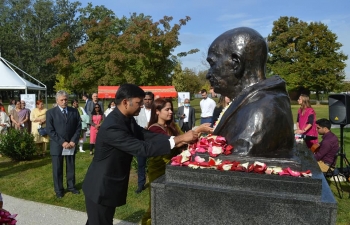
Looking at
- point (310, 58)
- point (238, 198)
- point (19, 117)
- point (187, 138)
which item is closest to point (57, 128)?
point (187, 138)

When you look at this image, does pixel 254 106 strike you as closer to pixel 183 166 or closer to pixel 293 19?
pixel 183 166

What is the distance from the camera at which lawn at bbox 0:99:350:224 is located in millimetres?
5340

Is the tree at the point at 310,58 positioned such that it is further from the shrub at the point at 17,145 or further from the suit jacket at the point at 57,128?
the suit jacket at the point at 57,128

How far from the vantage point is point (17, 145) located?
360 inches

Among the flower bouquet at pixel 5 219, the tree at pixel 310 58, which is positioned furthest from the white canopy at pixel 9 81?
the tree at pixel 310 58

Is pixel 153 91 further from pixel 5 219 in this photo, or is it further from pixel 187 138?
pixel 5 219

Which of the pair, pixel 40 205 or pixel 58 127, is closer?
pixel 40 205

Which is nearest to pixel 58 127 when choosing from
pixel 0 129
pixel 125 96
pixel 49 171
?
pixel 49 171

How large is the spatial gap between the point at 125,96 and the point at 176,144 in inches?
27.5

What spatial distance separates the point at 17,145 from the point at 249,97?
821 centimetres

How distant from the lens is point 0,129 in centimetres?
1035

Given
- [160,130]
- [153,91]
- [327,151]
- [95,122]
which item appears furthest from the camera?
[153,91]

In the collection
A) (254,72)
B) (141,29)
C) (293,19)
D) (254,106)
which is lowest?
(254,106)

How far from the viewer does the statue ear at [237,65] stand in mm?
2971
